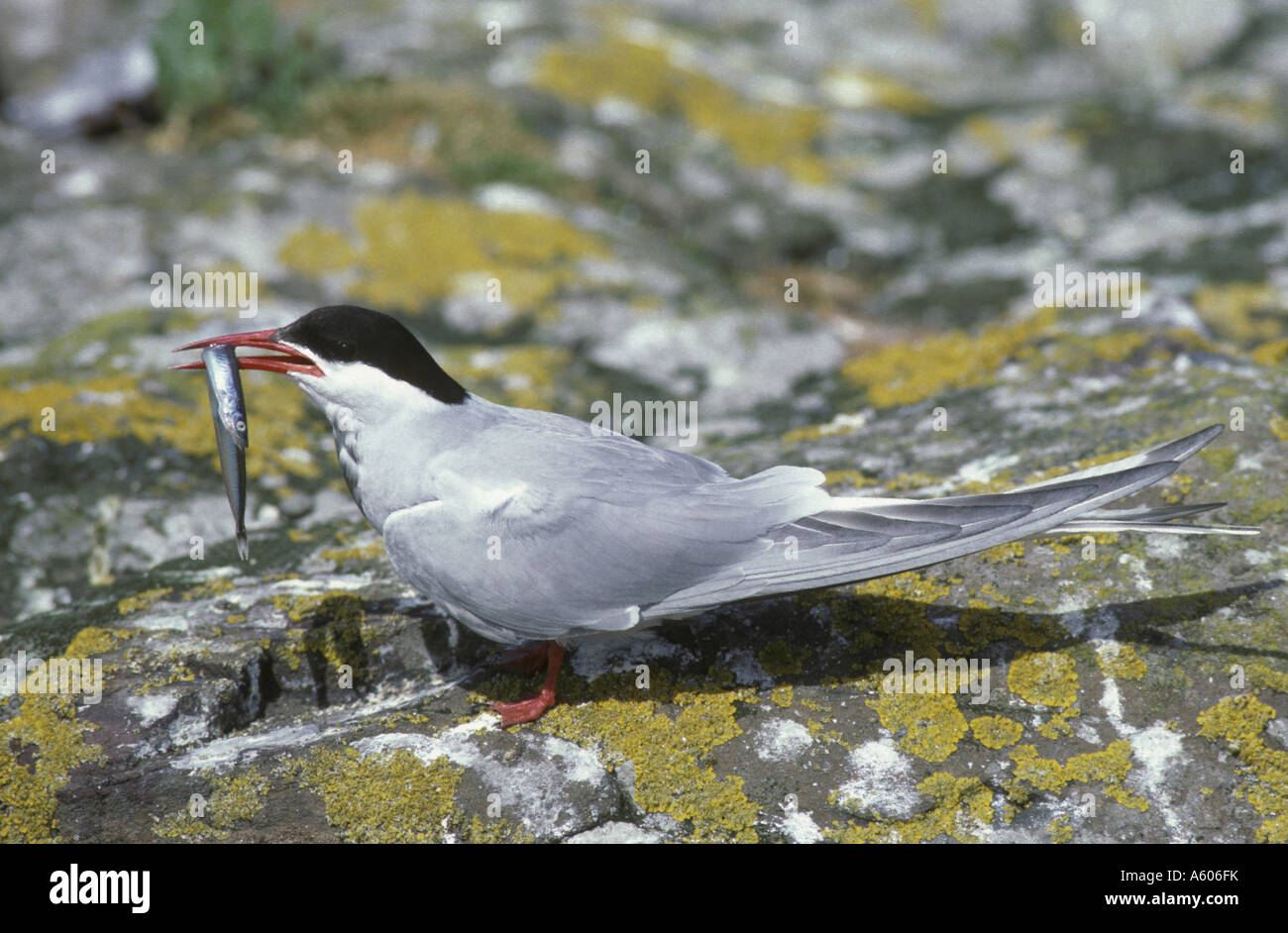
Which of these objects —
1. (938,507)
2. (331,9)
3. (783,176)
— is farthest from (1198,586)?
(331,9)

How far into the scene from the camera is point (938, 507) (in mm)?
2623

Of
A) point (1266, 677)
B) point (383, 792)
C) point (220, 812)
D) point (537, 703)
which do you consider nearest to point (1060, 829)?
point (1266, 677)

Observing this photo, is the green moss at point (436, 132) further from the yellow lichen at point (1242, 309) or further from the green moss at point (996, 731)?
the green moss at point (996, 731)

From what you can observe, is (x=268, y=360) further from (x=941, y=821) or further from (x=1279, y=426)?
(x=1279, y=426)

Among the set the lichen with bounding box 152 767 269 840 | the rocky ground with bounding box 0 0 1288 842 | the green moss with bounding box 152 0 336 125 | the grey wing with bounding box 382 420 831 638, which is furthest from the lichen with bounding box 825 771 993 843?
the green moss with bounding box 152 0 336 125

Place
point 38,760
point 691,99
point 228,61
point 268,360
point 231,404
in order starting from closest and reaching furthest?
point 38,760 < point 231,404 < point 268,360 < point 228,61 < point 691,99

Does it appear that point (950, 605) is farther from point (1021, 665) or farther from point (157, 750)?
point (157, 750)

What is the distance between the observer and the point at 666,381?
5.13 meters

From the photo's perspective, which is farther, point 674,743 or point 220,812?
point 674,743

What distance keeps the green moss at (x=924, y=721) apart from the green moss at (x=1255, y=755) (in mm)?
Result: 624

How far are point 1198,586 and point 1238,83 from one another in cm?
699

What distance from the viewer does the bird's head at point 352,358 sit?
3.02 m

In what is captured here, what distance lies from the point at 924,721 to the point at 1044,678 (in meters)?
0.37

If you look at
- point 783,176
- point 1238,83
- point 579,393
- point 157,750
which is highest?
point 1238,83
